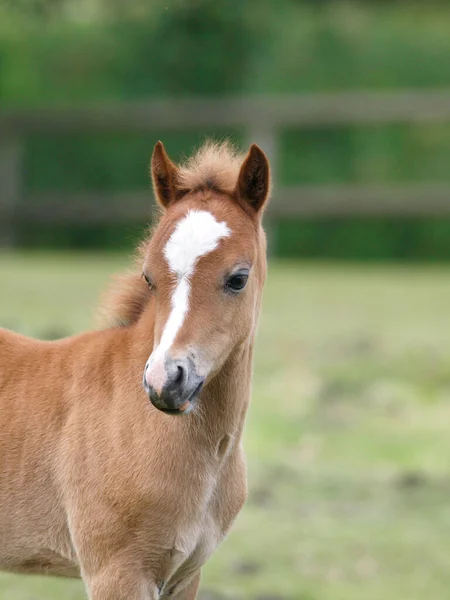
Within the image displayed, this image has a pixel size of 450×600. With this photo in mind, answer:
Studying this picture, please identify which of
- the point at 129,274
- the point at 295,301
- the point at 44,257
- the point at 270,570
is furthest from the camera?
the point at 44,257

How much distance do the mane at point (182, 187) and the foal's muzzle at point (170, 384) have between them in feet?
1.97

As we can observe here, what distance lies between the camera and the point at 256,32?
15.9 meters

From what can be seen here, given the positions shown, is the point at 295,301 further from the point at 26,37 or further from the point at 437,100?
the point at 26,37

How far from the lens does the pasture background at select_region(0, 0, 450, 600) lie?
5.39 meters

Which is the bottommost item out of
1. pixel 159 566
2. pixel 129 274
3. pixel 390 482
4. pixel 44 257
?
pixel 44 257

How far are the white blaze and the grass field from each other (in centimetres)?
83

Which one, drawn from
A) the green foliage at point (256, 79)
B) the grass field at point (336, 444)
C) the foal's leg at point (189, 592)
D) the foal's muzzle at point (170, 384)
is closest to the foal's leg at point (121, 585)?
the foal's leg at point (189, 592)

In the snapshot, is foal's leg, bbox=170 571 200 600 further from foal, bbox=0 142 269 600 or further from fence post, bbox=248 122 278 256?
fence post, bbox=248 122 278 256

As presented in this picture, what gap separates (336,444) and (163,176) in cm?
396

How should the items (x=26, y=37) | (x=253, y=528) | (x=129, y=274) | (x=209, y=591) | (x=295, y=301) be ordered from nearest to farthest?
(x=129, y=274), (x=209, y=591), (x=253, y=528), (x=295, y=301), (x=26, y=37)

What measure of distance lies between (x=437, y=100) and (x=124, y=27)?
4.77 m

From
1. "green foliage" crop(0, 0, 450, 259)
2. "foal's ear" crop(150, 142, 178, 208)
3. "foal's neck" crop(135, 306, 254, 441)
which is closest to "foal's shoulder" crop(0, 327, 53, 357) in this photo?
"foal's neck" crop(135, 306, 254, 441)

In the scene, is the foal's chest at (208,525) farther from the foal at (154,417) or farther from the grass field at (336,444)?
the grass field at (336,444)

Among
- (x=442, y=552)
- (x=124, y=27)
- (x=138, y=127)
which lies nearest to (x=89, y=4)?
(x=138, y=127)
